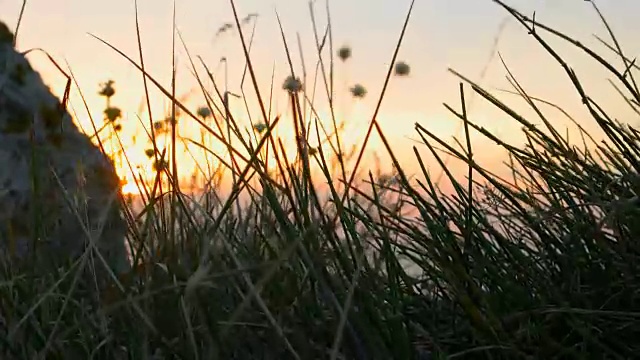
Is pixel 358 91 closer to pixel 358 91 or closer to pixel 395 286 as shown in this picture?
pixel 358 91

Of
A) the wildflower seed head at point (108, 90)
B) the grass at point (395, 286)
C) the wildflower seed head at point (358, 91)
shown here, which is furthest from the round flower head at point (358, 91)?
the grass at point (395, 286)

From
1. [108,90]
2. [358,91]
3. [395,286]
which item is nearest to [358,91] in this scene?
[358,91]

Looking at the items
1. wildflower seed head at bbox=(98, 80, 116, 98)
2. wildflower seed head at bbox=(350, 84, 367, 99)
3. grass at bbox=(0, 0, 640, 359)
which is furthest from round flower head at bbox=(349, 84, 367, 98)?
grass at bbox=(0, 0, 640, 359)

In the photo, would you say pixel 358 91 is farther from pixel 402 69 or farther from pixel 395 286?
pixel 395 286

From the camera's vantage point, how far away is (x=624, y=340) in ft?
3.51

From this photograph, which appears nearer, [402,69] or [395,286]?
[395,286]

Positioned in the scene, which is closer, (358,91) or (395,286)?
(395,286)

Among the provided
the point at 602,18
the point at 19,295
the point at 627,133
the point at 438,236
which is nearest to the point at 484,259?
the point at 438,236

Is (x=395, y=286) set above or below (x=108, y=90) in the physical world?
below

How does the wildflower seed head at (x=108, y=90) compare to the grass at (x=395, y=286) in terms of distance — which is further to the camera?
the wildflower seed head at (x=108, y=90)

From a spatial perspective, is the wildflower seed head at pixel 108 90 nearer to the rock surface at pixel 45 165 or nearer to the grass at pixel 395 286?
the rock surface at pixel 45 165

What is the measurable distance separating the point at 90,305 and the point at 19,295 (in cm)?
12

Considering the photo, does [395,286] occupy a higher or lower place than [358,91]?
lower

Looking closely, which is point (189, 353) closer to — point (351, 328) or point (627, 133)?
point (351, 328)
